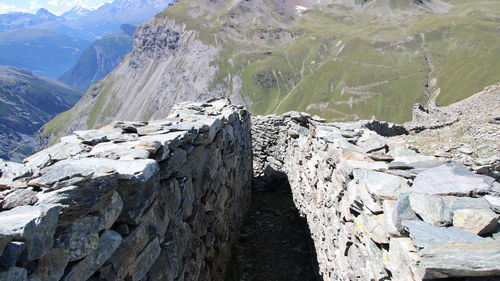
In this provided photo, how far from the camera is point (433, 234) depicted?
5809mm

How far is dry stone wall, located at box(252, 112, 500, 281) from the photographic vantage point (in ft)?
17.6

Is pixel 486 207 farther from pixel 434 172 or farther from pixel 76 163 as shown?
pixel 76 163

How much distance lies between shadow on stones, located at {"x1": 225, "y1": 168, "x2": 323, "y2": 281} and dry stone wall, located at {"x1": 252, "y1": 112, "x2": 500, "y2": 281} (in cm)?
185

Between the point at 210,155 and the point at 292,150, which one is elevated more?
the point at 292,150

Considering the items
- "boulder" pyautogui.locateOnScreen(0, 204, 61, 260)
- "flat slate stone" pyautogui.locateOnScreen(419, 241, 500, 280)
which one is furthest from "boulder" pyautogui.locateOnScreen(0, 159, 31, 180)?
"flat slate stone" pyautogui.locateOnScreen(419, 241, 500, 280)

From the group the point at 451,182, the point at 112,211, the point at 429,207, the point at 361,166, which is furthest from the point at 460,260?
the point at 112,211

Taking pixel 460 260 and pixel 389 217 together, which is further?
pixel 389 217

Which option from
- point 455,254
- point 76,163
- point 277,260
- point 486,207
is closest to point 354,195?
point 486,207

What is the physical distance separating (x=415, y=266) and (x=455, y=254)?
630 mm

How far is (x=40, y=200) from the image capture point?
5219 millimetres

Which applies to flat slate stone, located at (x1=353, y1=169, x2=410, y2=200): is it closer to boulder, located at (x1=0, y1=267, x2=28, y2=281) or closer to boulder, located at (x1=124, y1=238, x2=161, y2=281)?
boulder, located at (x1=124, y1=238, x2=161, y2=281)

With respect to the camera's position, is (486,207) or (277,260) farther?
(277,260)

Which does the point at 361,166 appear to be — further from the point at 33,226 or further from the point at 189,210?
the point at 33,226

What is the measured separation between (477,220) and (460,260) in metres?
1.10
